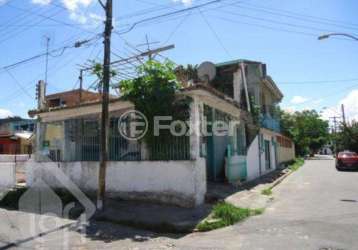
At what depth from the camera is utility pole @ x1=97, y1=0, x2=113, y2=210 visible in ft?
34.7

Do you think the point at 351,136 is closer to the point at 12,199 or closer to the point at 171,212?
the point at 171,212

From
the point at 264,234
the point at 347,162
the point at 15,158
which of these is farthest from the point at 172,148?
the point at 347,162

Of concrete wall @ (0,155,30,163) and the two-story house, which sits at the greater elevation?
the two-story house

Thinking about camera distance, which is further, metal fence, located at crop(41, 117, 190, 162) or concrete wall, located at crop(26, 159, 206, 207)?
metal fence, located at crop(41, 117, 190, 162)

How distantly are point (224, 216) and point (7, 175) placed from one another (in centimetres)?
1266

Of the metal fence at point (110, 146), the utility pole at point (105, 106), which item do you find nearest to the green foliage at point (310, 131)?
the metal fence at point (110, 146)

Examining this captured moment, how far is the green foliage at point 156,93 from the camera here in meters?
11.0

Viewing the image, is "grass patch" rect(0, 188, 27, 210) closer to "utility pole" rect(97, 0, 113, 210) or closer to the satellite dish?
"utility pole" rect(97, 0, 113, 210)

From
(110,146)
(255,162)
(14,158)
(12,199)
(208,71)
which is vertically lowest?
(12,199)

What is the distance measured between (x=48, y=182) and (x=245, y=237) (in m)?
9.77

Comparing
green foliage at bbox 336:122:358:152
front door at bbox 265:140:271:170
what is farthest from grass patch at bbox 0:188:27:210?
green foliage at bbox 336:122:358:152

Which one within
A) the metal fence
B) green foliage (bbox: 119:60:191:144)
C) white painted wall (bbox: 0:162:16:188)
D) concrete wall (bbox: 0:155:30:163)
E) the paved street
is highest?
green foliage (bbox: 119:60:191:144)

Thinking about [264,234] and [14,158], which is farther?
[14,158]

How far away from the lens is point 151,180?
11.2m
